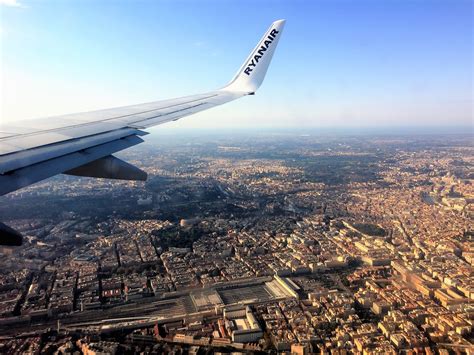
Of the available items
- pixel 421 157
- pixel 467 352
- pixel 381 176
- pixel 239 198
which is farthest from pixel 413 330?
pixel 421 157

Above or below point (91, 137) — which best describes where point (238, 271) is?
below

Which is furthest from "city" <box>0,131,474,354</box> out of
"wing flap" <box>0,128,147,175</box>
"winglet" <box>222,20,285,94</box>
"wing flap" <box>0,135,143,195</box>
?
"wing flap" <box>0,135,143,195</box>

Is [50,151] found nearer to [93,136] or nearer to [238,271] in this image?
[93,136]

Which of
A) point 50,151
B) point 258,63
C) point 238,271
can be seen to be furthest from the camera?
point 238,271

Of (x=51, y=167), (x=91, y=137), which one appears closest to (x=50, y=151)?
(x=51, y=167)

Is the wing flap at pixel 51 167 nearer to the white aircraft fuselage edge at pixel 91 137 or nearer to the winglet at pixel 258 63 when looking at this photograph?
the white aircraft fuselage edge at pixel 91 137

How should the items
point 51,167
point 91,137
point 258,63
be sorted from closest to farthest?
point 51,167, point 91,137, point 258,63

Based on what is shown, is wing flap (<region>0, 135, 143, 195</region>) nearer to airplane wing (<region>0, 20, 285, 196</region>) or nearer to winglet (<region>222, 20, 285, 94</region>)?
airplane wing (<region>0, 20, 285, 196</region>)

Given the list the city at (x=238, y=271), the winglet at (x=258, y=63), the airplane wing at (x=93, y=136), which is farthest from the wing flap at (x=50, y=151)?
the city at (x=238, y=271)

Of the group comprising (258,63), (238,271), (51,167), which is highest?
(258,63)
